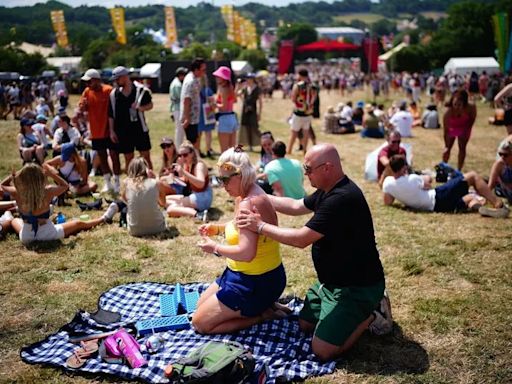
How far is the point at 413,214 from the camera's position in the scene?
24.3 ft

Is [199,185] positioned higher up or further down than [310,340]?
higher up

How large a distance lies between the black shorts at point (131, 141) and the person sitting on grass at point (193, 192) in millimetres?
1020

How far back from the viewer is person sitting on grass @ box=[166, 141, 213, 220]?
7.21m

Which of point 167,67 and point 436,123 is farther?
point 167,67

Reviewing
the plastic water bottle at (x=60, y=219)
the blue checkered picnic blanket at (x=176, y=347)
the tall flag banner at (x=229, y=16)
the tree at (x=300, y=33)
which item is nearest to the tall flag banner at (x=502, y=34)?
the plastic water bottle at (x=60, y=219)

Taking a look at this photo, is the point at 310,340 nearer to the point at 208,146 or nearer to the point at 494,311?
the point at 494,311

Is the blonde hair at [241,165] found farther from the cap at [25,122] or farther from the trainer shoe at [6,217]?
the cap at [25,122]

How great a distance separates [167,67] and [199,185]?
27808 millimetres

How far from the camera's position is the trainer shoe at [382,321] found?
4.04 meters

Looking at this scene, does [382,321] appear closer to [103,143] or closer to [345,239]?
[345,239]

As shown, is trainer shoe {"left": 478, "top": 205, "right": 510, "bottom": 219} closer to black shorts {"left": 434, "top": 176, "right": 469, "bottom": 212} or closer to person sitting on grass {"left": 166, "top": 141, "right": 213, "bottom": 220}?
black shorts {"left": 434, "top": 176, "right": 469, "bottom": 212}

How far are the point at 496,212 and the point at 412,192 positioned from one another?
3.90 ft

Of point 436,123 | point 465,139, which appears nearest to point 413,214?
point 465,139

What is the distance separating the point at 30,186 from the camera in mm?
5734
